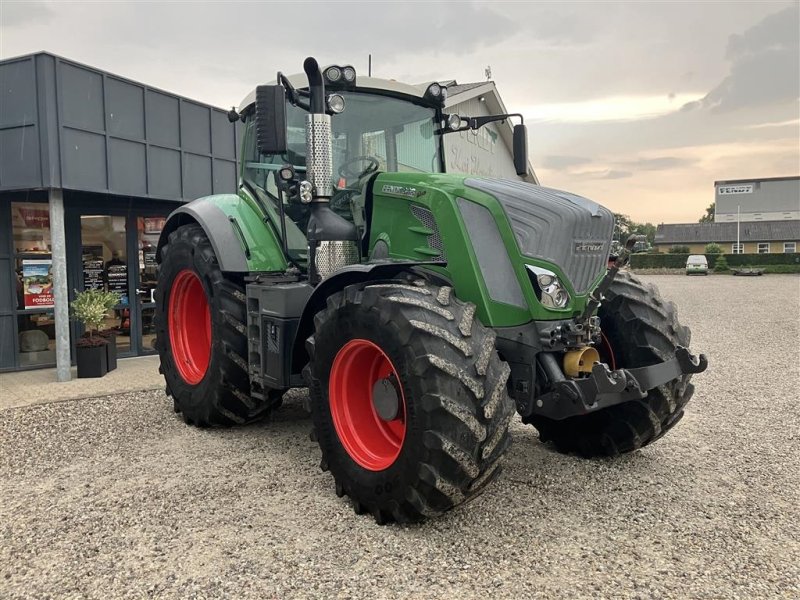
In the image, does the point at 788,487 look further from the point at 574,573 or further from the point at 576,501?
the point at 574,573

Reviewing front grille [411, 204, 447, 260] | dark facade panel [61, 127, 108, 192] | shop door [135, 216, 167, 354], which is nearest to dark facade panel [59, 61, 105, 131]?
dark facade panel [61, 127, 108, 192]

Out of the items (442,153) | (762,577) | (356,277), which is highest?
(442,153)

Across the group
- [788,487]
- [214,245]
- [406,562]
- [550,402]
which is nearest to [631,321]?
[550,402]

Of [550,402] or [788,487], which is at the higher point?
[550,402]

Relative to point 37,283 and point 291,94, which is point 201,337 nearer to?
point 291,94

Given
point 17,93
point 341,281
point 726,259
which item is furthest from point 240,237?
point 726,259

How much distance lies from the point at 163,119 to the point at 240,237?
497 centimetres

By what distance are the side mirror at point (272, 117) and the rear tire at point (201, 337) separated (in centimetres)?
157

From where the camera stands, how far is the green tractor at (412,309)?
3.23 meters

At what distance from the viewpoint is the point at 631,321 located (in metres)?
4.20

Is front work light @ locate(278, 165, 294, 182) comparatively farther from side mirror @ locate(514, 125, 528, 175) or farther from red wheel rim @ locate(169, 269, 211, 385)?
side mirror @ locate(514, 125, 528, 175)

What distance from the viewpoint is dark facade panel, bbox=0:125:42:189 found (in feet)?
25.0

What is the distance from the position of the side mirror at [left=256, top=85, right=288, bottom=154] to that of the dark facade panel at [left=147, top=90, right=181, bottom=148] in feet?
19.0

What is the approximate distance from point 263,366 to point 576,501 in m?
2.30
